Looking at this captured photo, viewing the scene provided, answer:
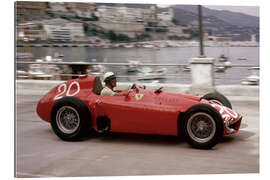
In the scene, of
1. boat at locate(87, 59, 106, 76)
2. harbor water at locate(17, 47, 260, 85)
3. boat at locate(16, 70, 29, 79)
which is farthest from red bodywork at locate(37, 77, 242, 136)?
boat at locate(16, 70, 29, 79)

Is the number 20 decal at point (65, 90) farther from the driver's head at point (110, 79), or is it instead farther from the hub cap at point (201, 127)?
the hub cap at point (201, 127)

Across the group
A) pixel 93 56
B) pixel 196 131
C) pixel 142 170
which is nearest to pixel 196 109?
pixel 196 131

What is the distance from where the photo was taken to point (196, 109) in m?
5.75

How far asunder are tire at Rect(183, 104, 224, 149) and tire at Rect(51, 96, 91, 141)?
1637mm

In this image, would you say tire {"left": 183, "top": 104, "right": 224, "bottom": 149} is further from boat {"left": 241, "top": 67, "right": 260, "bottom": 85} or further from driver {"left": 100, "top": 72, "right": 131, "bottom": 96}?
boat {"left": 241, "top": 67, "right": 260, "bottom": 85}

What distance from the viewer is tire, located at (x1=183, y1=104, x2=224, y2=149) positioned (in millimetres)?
5691

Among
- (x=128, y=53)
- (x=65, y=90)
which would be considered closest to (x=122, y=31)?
(x=128, y=53)

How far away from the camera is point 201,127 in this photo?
5840 mm

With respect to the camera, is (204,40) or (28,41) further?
(204,40)

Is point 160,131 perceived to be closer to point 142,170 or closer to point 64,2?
point 142,170

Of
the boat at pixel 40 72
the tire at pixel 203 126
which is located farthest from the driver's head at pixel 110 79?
the boat at pixel 40 72

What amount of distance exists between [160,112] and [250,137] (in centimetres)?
181

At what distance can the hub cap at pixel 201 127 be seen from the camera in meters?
5.79

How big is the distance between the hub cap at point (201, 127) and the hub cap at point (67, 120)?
190 cm
